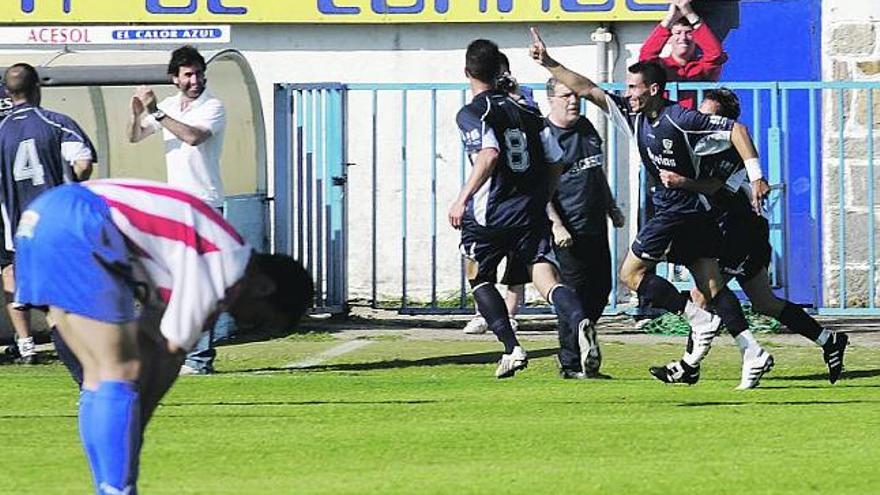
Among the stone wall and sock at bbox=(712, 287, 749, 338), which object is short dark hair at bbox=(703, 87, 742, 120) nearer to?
sock at bbox=(712, 287, 749, 338)

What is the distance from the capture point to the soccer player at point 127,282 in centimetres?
650

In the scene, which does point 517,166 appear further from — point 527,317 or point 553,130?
point 527,317

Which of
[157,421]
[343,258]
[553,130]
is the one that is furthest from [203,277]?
[343,258]

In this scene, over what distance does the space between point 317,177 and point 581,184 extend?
136 inches

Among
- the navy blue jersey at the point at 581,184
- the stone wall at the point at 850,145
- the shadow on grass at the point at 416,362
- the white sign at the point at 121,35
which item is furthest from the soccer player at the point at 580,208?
the white sign at the point at 121,35

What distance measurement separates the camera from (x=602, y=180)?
13.0 metres

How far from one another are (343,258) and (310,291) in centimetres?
914

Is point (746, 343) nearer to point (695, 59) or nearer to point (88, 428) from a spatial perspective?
point (695, 59)

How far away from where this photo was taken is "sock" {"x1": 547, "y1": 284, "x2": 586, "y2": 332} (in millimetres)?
11688

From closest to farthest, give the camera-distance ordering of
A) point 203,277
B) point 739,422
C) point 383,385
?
point 203,277 < point 739,422 < point 383,385

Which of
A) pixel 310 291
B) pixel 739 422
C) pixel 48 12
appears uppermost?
pixel 48 12

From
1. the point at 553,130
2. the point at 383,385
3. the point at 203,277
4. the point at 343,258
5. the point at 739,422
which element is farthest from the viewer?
the point at 343,258

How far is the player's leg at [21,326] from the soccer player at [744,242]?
422 centimetres

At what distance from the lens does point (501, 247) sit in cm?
1184
